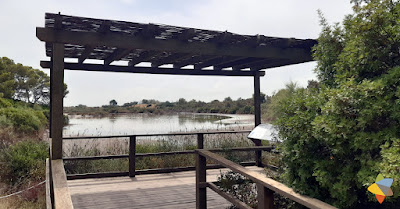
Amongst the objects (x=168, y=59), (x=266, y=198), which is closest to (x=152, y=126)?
(x=168, y=59)

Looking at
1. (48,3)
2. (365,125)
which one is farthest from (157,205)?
(48,3)

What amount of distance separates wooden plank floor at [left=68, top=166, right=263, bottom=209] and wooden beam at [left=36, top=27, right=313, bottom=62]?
6.49 feet

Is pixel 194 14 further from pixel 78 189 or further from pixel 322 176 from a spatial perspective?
pixel 322 176

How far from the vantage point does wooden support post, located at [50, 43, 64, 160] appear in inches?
143

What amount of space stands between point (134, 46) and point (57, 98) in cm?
110

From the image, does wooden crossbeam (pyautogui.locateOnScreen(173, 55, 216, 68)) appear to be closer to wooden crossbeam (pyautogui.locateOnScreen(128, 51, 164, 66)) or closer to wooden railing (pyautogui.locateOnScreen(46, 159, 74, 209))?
wooden crossbeam (pyautogui.locateOnScreen(128, 51, 164, 66))

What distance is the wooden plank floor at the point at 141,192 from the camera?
4.06 m

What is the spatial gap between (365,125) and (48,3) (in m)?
5.57

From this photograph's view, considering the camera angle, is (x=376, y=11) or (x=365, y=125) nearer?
(x=365, y=125)

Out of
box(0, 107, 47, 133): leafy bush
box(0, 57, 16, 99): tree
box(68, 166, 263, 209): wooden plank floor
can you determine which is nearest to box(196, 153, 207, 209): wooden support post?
box(68, 166, 263, 209): wooden plank floor

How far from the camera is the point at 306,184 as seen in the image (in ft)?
6.05

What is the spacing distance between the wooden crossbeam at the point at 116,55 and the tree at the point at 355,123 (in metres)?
2.97

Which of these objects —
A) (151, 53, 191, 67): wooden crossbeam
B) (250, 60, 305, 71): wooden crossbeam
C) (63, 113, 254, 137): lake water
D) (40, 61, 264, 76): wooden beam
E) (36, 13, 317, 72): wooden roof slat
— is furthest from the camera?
(63, 113, 254, 137): lake water

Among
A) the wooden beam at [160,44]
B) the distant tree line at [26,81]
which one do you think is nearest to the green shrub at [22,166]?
the wooden beam at [160,44]
